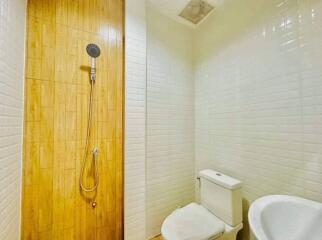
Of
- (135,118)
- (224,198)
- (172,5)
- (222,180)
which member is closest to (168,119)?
(135,118)

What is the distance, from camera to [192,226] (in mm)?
1205

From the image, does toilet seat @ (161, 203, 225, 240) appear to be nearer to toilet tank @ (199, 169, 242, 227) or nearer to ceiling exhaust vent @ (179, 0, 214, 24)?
toilet tank @ (199, 169, 242, 227)

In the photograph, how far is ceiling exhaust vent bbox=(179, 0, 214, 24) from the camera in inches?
65.4

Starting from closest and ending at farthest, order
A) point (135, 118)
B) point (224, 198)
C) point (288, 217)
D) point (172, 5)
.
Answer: point (288, 217), point (224, 198), point (135, 118), point (172, 5)

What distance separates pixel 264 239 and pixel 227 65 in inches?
55.7

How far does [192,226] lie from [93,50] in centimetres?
163

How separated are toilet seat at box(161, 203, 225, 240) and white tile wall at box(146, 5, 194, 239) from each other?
0.43 meters

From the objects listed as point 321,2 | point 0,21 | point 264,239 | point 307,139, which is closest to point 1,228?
point 0,21

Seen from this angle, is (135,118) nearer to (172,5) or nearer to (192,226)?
(192,226)

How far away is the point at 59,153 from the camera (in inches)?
48.8

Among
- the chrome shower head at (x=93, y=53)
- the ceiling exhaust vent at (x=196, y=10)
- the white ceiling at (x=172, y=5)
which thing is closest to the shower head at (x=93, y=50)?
the chrome shower head at (x=93, y=53)

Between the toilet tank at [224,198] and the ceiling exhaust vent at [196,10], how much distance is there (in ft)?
5.74

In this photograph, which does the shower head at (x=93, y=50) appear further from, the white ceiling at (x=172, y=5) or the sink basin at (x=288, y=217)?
the sink basin at (x=288, y=217)

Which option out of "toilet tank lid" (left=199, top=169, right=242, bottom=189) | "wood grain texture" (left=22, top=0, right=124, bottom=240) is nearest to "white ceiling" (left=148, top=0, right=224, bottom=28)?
"wood grain texture" (left=22, top=0, right=124, bottom=240)
